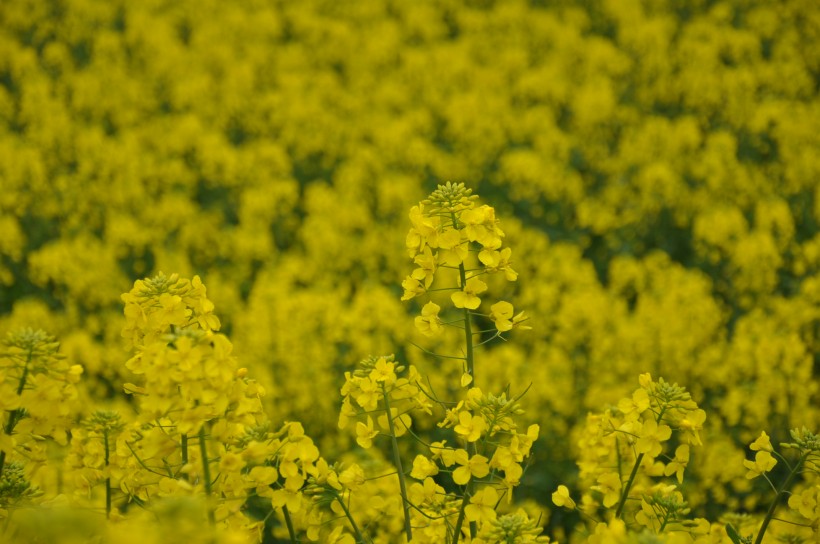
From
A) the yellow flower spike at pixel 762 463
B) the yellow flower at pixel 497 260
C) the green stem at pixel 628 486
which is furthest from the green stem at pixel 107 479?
the yellow flower spike at pixel 762 463

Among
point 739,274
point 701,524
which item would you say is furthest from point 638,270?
point 701,524

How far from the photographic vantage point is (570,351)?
577cm

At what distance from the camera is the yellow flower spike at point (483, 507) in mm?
2014

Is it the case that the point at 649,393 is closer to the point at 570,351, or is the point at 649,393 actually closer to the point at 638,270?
the point at 570,351

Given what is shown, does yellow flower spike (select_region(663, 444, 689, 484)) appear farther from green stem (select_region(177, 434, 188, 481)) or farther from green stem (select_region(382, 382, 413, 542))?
green stem (select_region(177, 434, 188, 481))

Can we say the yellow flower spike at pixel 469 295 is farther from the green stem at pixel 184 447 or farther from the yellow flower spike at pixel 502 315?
the green stem at pixel 184 447

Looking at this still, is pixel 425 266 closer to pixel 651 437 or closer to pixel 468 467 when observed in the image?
pixel 468 467

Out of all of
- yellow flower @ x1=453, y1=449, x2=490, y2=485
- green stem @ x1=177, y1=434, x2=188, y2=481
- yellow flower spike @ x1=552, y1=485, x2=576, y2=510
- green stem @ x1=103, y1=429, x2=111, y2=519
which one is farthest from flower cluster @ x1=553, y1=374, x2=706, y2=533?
green stem @ x1=103, y1=429, x2=111, y2=519

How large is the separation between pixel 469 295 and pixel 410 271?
4.52 metres

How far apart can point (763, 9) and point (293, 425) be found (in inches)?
441

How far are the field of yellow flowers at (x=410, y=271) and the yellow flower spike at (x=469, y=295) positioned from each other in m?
0.01

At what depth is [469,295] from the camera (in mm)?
2188

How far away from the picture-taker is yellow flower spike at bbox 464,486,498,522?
201 centimetres

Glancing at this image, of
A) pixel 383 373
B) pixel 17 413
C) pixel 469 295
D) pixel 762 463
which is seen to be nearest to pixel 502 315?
pixel 469 295
